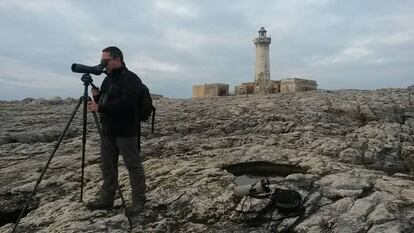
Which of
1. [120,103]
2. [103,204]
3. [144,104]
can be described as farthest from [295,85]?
[120,103]

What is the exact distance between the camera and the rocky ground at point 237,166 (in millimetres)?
7566

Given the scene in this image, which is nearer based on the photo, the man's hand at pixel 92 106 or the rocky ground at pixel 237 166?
the man's hand at pixel 92 106

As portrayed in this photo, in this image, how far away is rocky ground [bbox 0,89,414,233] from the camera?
7566 millimetres

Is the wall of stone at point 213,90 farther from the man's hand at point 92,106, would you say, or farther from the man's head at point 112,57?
the man's hand at point 92,106

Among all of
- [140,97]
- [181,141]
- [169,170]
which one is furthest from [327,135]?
[140,97]

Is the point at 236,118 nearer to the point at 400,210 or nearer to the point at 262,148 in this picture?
the point at 262,148

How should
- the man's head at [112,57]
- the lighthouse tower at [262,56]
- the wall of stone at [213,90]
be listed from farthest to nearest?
the lighthouse tower at [262,56] < the wall of stone at [213,90] < the man's head at [112,57]

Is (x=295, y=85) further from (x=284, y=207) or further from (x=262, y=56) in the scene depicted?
(x=262, y=56)

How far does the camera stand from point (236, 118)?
16531mm

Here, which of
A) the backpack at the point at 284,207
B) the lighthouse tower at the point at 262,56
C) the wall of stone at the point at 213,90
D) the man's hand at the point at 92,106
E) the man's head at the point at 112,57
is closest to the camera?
the man's hand at the point at 92,106

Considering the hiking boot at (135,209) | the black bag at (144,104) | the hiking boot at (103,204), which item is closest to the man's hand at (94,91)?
the black bag at (144,104)

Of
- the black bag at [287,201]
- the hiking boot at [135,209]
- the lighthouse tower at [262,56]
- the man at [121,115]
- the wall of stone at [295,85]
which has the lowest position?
the hiking boot at [135,209]

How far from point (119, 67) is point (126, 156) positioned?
176cm

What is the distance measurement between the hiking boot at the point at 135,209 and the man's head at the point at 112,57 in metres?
2.76
